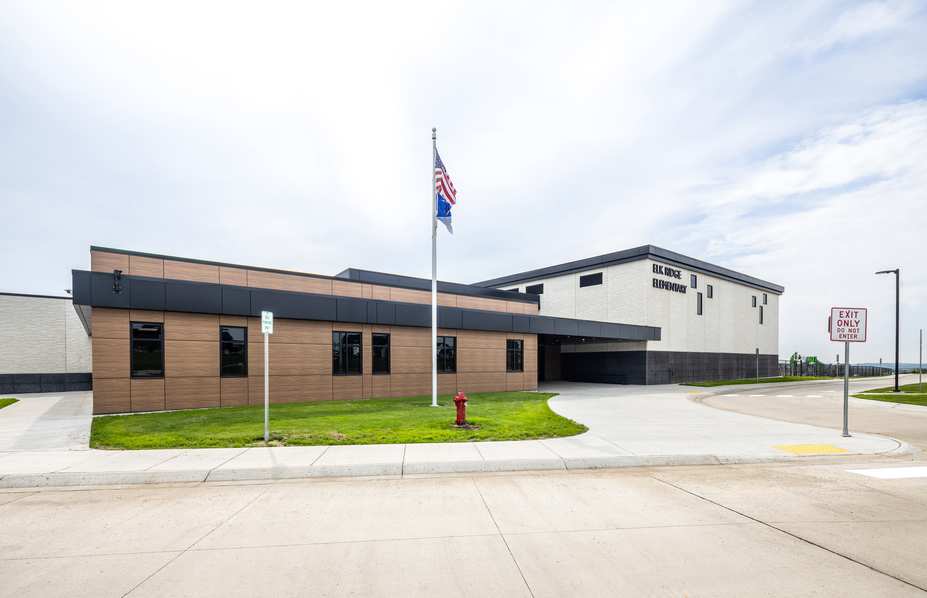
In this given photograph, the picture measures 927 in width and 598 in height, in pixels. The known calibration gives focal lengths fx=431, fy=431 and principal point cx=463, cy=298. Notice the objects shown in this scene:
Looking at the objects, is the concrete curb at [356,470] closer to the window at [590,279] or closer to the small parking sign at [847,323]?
the small parking sign at [847,323]

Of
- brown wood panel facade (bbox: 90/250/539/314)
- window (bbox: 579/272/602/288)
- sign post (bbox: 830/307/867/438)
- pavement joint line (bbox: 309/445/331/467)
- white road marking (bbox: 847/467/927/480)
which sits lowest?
white road marking (bbox: 847/467/927/480)

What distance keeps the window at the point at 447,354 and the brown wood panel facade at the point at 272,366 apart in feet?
0.92

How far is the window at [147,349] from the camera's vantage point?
15.2m

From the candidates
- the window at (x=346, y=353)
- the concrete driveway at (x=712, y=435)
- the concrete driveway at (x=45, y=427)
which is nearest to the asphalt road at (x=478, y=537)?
the concrete driveway at (x=712, y=435)

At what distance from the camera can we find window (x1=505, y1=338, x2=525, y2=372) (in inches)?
981

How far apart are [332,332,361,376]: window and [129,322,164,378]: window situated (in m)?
6.37

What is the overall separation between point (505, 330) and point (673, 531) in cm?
1932

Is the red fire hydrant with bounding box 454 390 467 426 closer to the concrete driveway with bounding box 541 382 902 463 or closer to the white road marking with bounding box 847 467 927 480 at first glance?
the concrete driveway with bounding box 541 382 902 463

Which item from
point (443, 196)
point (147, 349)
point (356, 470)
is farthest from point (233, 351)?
point (356, 470)

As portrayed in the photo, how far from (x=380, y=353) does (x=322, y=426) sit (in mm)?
9215

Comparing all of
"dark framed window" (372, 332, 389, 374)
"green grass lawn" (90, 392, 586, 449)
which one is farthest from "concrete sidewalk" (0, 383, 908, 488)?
"dark framed window" (372, 332, 389, 374)

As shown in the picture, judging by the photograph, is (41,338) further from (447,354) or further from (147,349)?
(447,354)

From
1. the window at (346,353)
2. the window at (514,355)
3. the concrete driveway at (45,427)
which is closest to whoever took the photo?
the concrete driveway at (45,427)

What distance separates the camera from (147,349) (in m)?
15.4
